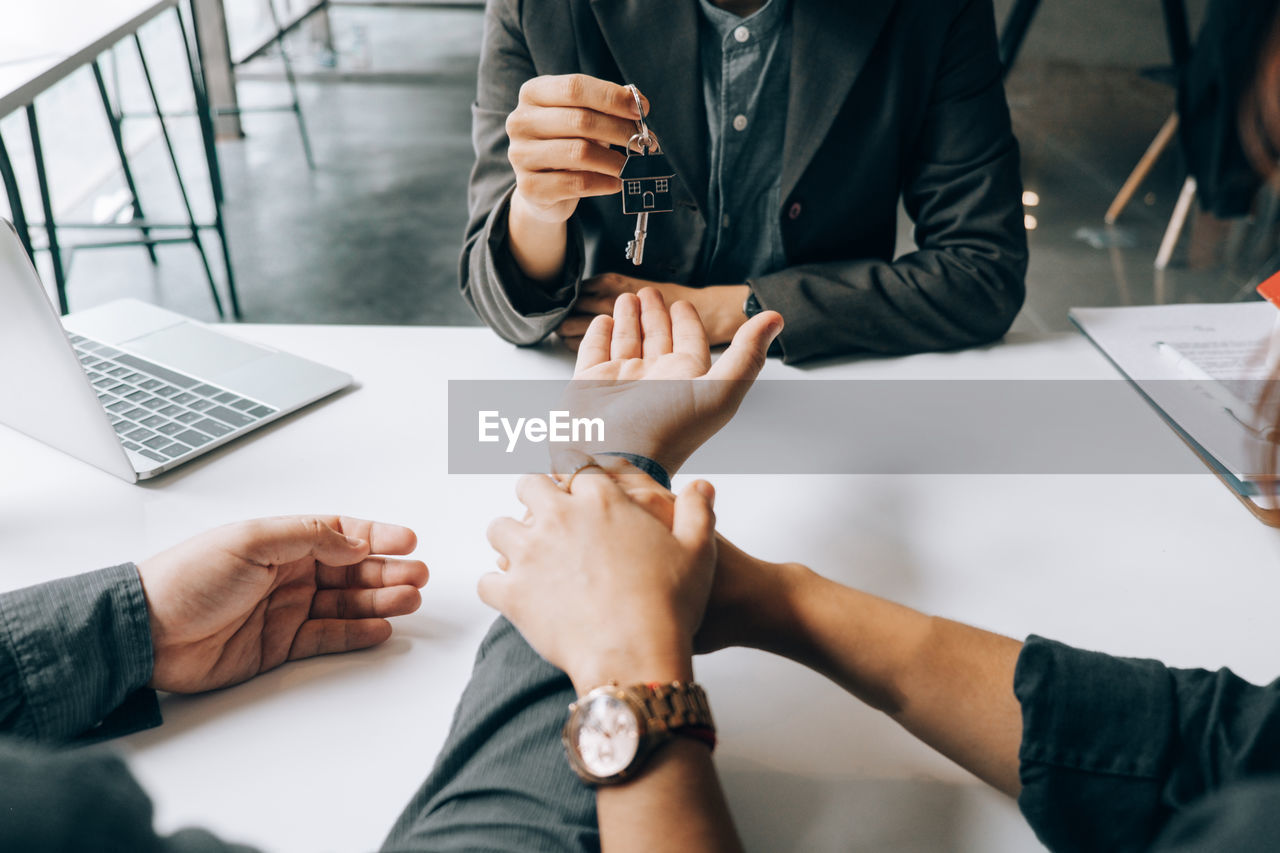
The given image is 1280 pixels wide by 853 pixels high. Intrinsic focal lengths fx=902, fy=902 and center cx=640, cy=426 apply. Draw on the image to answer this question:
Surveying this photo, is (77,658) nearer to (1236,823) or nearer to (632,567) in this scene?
(632,567)

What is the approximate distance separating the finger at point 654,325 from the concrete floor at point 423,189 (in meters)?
2.03

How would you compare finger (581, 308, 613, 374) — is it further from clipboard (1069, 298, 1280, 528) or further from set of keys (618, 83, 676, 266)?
clipboard (1069, 298, 1280, 528)

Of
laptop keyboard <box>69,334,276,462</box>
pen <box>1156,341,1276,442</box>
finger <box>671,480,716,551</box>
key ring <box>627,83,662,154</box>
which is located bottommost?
laptop keyboard <box>69,334,276,462</box>

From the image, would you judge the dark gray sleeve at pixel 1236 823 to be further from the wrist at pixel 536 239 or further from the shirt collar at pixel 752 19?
the shirt collar at pixel 752 19

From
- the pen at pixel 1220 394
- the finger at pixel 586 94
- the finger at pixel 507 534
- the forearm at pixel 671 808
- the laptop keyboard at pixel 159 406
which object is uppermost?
the finger at pixel 586 94

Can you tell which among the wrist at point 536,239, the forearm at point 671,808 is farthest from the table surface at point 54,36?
the forearm at point 671,808

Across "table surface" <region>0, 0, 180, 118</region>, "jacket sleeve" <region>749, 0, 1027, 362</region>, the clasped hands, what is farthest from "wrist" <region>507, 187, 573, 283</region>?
"table surface" <region>0, 0, 180, 118</region>

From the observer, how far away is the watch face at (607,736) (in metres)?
0.52

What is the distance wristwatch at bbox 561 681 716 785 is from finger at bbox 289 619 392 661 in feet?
0.72

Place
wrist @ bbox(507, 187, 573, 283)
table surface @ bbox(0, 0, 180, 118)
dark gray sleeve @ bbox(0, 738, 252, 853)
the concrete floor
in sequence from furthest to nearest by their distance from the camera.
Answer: the concrete floor, table surface @ bbox(0, 0, 180, 118), wrist @ bbox(507, 187, 573, 283), dark gray sleeve @ bbox(0, 738, 252, 853)

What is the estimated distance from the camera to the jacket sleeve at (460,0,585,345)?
1075mm

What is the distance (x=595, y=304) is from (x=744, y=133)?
1.09 feet

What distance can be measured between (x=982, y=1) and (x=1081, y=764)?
37.1 inches

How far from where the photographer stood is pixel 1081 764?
589 mm
